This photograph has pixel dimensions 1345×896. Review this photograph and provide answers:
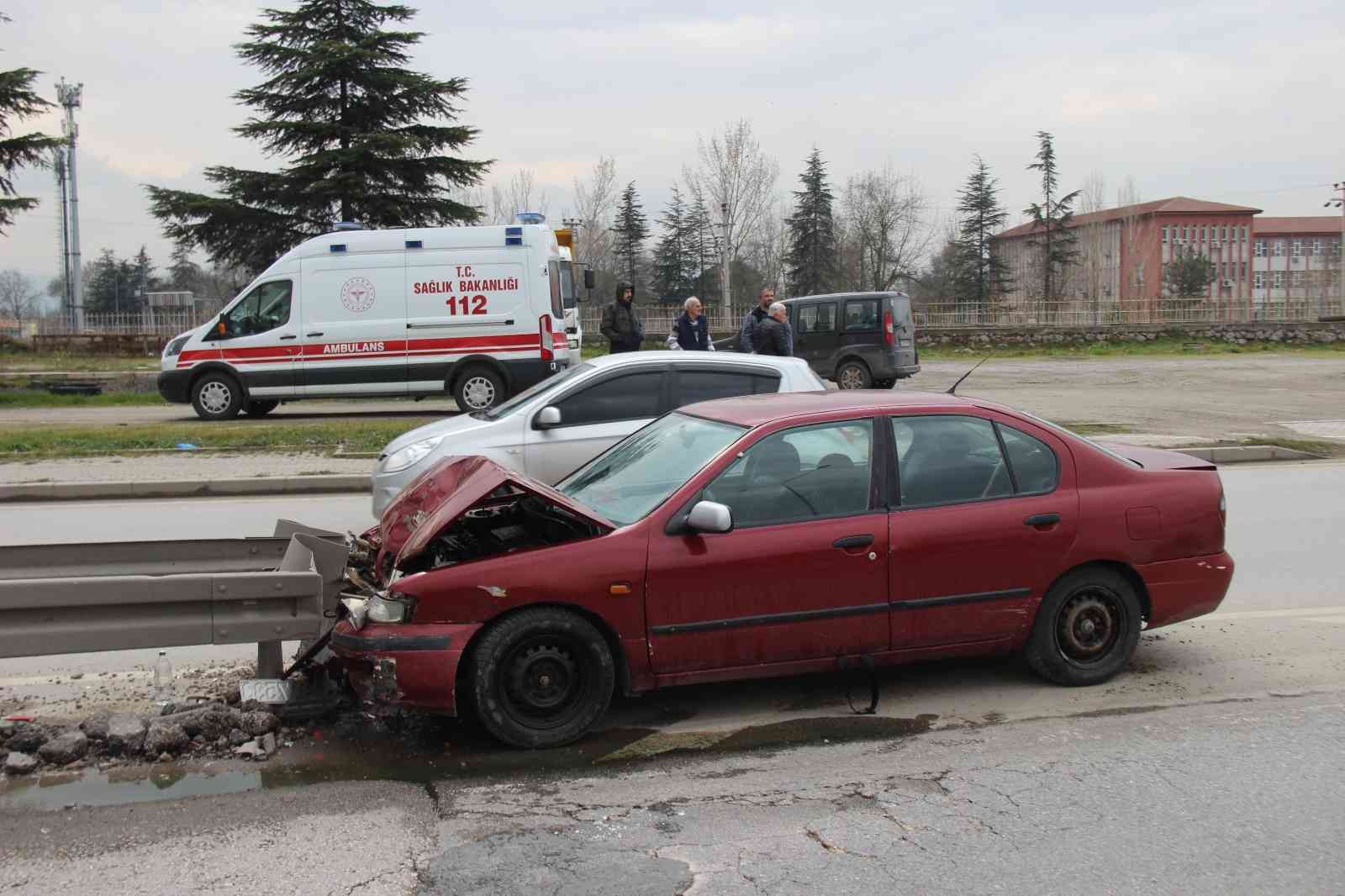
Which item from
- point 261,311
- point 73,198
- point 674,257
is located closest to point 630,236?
point 674,257

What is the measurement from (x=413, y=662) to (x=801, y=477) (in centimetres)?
187

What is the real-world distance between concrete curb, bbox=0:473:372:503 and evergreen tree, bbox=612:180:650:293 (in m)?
51.6

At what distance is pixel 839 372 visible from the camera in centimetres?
2408

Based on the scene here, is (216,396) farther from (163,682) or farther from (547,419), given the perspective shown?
(163,682)

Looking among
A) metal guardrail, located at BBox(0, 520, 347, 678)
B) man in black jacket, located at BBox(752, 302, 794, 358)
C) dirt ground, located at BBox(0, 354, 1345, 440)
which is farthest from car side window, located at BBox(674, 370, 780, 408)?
dirt ground, located at BBox(0, 354, 1345, 440)

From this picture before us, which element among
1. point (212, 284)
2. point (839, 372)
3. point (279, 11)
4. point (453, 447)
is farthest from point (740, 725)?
point (212, 284)

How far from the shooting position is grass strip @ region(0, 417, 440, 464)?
14.6 metres

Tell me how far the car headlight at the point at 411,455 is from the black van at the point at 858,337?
14.8 m

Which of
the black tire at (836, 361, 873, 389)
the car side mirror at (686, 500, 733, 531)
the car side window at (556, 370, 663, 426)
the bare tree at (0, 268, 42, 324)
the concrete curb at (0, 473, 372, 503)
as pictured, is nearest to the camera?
the car side mirror at (686, 500, 733, 531)

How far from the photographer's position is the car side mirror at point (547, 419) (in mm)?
8883

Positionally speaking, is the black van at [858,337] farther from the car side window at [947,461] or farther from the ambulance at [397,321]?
the car side window at [947,461]

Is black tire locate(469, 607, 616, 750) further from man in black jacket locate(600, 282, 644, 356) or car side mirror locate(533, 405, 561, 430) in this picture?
man in black jacket locate(600, 282, 644, 356)

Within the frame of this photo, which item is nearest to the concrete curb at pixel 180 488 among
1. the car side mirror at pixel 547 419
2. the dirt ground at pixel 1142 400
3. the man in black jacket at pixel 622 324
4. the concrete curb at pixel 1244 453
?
the car side mirror at pixel 547 419

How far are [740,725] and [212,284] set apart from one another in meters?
91.3
